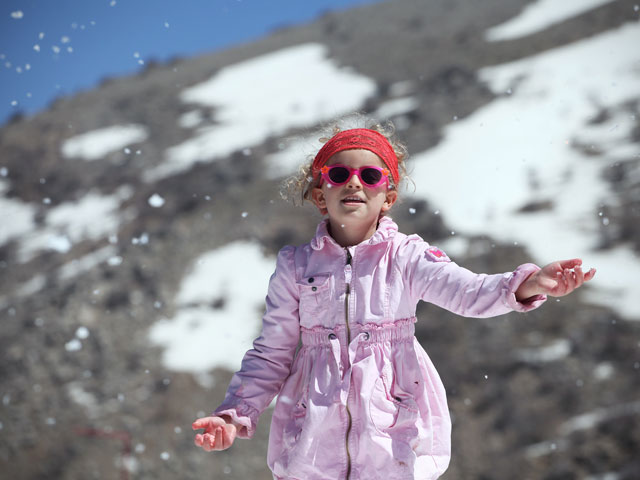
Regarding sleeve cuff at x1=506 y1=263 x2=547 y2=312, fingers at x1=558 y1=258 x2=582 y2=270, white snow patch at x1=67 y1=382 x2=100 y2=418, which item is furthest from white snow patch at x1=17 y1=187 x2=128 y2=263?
fingers at x1=558 y1=258 x2=582 y2=270

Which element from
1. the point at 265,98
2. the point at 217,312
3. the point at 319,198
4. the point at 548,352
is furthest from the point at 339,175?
the point at 265,98

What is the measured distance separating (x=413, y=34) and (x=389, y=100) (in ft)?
13.8

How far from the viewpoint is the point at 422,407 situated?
1.71 metres

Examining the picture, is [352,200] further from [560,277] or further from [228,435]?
[228,435]

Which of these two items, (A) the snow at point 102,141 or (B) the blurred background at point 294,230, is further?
(A) the snow at point 102,141

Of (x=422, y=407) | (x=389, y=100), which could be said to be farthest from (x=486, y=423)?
(x=389, y=100)

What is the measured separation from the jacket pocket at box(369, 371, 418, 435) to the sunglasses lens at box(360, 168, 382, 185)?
0.54m

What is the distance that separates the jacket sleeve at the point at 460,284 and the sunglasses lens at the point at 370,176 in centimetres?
20

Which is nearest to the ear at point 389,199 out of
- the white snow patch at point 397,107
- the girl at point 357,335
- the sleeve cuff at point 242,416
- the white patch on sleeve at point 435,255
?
the girl at point 357,335

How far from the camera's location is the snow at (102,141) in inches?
552

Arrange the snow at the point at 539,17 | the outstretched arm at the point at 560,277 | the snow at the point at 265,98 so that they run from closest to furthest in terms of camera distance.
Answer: the outstretched arm at the point at 560,277, the snow at the point at 265,98, the snow at the point at 539,17

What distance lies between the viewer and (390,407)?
5.43 feet

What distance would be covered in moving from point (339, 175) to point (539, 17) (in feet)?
57.6

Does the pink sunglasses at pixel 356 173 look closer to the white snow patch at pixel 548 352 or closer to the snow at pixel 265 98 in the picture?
the white snow patch at pixel 548 352
